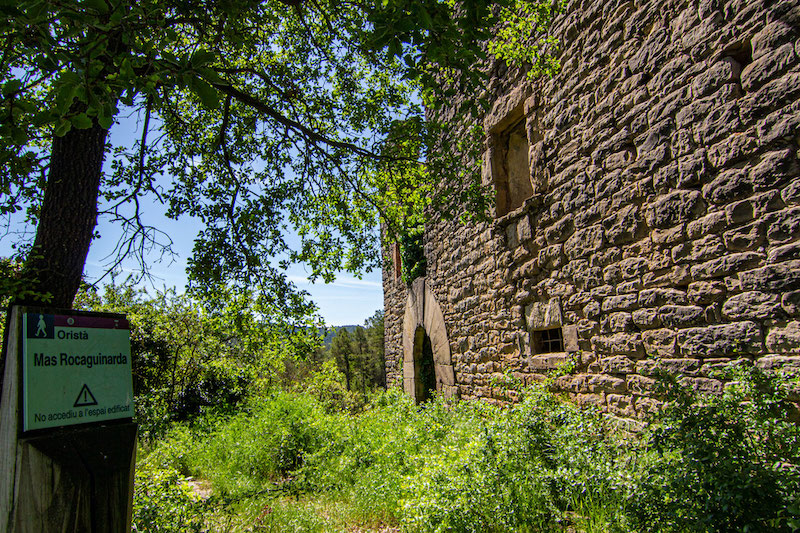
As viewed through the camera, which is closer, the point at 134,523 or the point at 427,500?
the point at 134,523

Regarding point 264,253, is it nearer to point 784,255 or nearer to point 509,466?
point 509,466

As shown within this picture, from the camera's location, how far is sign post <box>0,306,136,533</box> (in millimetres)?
1301

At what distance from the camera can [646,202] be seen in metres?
3.44

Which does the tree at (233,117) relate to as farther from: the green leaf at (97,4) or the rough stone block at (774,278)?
the rough stone block at (774,278)

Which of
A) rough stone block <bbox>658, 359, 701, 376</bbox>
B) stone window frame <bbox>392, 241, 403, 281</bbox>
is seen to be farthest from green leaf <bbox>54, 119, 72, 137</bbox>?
stone window frame <bbox>392, 241, 403, 281</bbox>

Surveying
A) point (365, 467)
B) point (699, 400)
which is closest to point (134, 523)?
point (365, 467)

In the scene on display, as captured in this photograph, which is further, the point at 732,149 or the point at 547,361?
the point at 547,361

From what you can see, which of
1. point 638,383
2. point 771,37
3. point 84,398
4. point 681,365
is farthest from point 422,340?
point 84,398

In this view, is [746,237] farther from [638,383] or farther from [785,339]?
Result: [638,383]

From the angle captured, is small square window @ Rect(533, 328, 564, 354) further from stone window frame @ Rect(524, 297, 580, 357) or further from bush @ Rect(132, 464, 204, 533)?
bush @ Rect(132, 464, 204, 533)

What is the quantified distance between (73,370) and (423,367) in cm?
741

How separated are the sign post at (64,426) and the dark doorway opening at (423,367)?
22.6 ft

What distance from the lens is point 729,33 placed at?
284 cm

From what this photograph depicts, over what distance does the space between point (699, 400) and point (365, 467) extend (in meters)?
3.32
